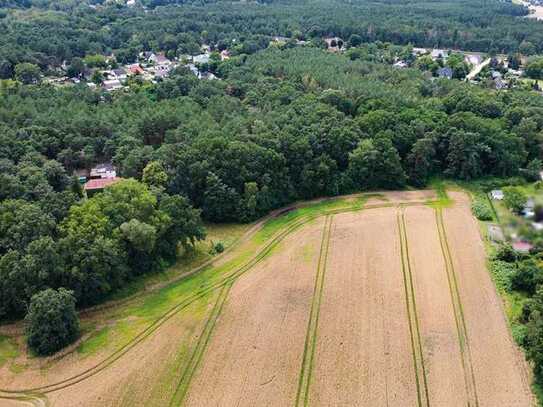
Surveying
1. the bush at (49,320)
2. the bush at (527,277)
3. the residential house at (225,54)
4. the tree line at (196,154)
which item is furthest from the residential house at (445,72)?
the bush at (49,320)

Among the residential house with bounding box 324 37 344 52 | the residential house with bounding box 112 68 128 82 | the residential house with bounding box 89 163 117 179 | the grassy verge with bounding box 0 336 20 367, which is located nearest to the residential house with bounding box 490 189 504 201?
the residential house with bounding box 89 163 117 179

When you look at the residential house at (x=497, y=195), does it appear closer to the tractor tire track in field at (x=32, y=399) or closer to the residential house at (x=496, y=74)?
the tractor tire track in field at (x=32, y=399)

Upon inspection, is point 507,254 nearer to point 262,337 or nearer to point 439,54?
point 262,337

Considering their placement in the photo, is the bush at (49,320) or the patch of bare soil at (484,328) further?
the bush at (49,320)

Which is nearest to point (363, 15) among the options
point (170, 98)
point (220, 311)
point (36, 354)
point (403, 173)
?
point (170, 98)

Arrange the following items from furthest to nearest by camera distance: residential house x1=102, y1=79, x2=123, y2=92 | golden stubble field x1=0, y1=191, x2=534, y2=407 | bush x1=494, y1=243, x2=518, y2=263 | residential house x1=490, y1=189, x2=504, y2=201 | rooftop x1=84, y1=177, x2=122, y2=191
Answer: residential house x1=102, y1=79, x2=123, y2=92 → residential house x1=490, y1=189, x2=504, y2=201 → rooftop x1=84, y1=177, x2=122, y2=191 → bush x1=494, y1=243, x2=518, y2=263 → golden stubble field x1=0, y1=191, x2=534, y2=407

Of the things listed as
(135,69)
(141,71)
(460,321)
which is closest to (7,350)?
(460,321)

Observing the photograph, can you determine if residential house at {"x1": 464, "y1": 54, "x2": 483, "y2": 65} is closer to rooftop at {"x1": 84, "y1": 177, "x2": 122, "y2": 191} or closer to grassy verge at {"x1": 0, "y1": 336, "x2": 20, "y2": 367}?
rooftop at {"x1": 84, "y1": 177, "x2": 122, "y2": 191}
